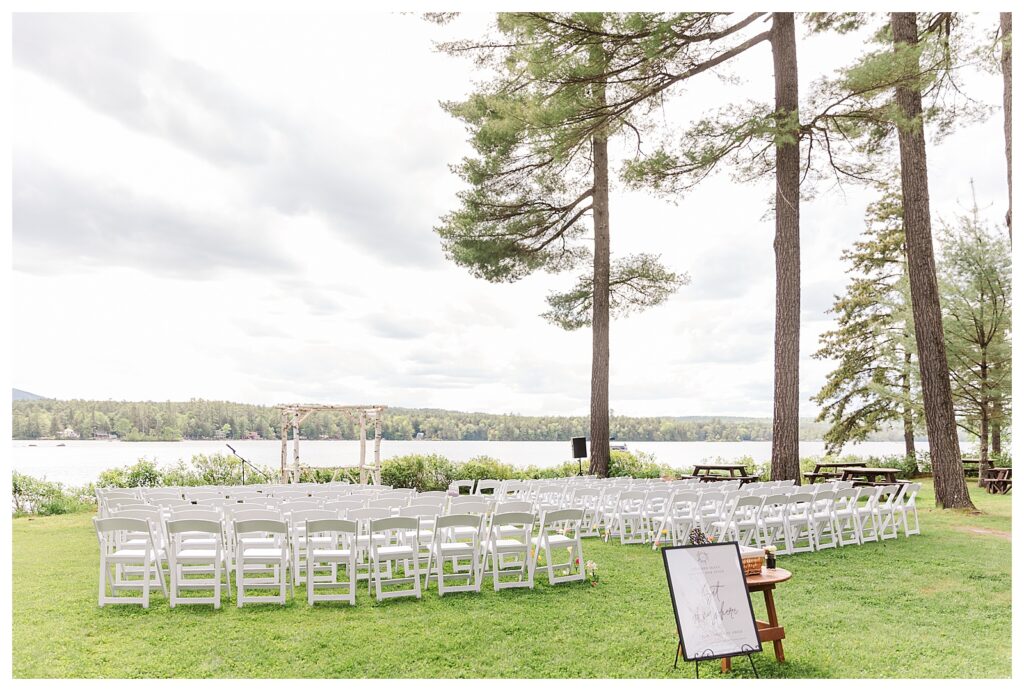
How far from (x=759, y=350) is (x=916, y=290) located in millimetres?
36268

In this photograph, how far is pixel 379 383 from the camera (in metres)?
55.2

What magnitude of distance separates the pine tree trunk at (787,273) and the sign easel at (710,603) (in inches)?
408

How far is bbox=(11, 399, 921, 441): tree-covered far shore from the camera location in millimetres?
26391

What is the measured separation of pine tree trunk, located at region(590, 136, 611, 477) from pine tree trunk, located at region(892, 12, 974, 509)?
7.18 m

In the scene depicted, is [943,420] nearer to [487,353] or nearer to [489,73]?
[489,73]

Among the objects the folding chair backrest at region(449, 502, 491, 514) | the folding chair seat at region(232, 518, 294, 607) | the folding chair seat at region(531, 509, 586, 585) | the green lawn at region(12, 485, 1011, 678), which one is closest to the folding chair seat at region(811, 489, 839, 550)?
the green lawn at region(12, 485, 1011, 678)

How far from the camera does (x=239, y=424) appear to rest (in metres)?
27.5

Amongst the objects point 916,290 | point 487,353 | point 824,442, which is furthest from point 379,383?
point 916,290

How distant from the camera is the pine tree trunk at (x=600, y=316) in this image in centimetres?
1830

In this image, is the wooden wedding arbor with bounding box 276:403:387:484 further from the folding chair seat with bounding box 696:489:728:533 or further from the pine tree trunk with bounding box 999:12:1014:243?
the pine tree trunk with bounding box 999:12:1014:243

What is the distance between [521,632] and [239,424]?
24.6 metres

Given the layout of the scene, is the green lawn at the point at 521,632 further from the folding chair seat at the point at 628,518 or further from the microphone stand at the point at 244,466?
the microphone stand at the point at 244,466

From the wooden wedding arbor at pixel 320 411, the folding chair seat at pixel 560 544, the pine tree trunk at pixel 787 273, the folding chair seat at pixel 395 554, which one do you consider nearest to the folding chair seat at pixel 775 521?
the folding chair seat at pixel 560 544

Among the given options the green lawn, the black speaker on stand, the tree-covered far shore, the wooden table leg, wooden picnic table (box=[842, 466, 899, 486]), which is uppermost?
the tree-covered far shore
